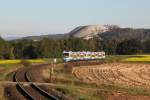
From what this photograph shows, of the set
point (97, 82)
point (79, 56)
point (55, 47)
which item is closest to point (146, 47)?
point (55, 47)

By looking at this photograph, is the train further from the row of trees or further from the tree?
the tree

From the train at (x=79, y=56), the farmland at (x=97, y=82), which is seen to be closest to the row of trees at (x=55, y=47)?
the train at (x=79, y=56)

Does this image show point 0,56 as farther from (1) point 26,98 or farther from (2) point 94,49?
(1) point 26,98

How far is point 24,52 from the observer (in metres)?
124

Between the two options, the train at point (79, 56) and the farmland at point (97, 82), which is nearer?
the farmland at point (97, 82)

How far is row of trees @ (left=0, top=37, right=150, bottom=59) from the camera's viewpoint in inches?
4744

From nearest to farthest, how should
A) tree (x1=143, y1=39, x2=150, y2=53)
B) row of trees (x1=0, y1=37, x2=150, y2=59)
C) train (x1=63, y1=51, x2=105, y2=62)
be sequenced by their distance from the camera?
train (x1=63, y1=51, x2=105, y2=62) → row of trees (x1=0, y1=37, x2=150, y2=59) → tree (x1=143, y1=39, x2=150, y2=53)

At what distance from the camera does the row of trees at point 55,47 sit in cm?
12050

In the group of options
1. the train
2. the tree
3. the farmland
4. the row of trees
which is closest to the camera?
the farmland

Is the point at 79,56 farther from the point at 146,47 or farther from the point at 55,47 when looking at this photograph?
the point at 146,47

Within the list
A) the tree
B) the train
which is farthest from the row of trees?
the train

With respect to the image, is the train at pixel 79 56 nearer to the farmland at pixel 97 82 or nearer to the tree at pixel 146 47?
the farmland at pixel 97 82

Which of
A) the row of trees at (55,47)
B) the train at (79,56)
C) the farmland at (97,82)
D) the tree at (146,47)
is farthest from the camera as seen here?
the tree at (146,47)

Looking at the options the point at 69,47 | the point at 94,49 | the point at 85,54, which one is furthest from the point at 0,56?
the point at 94,49
